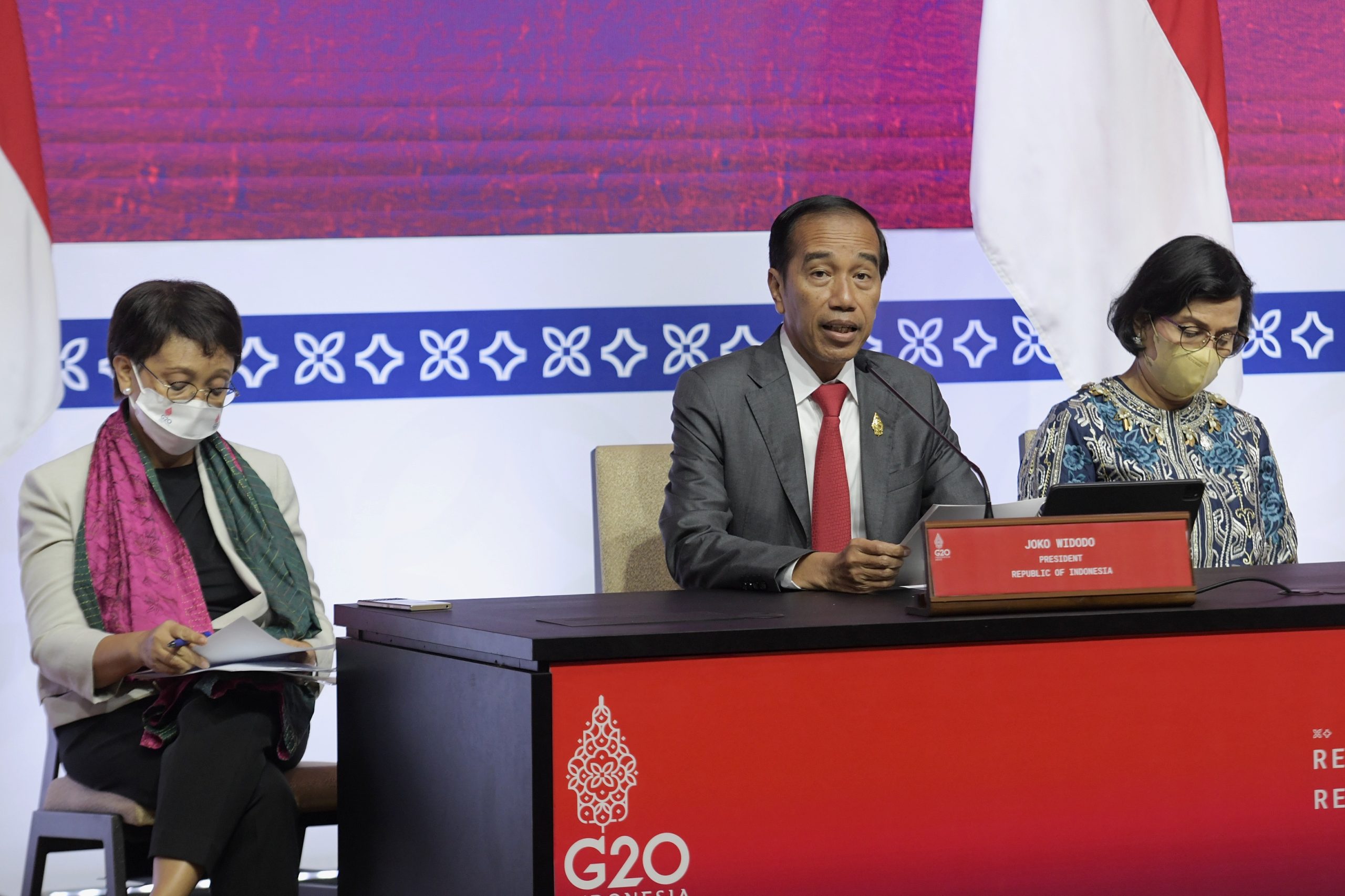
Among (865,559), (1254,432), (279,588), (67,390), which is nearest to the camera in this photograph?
(865,559)

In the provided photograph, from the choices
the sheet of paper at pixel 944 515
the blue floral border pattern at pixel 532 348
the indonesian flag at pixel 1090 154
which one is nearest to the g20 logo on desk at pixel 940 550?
the sheet of paper at pixel 944 515

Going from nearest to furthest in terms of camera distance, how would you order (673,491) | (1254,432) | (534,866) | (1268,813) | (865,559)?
(534,866)
(1268,813)
(865,559)
(673,491)
(1254,432)

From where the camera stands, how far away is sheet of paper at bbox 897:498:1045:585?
70.7 inches

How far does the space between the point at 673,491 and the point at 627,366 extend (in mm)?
884

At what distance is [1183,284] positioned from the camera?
8.05 feet

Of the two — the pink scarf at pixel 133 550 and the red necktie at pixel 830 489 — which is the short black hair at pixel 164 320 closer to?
the pink scarf at pixel 133 550

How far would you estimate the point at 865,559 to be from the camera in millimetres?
1837

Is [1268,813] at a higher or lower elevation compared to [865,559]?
lower

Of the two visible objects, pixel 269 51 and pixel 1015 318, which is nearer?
pixel 269 51

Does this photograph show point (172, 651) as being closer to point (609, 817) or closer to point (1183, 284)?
point (609, 817)

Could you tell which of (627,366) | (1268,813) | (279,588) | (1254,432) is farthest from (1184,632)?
(627,366)

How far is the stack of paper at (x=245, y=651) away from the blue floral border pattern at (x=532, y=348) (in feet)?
4.12

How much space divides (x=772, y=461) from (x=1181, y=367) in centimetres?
80

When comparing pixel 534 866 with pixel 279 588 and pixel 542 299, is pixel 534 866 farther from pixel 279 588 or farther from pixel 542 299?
pixel 542 299
